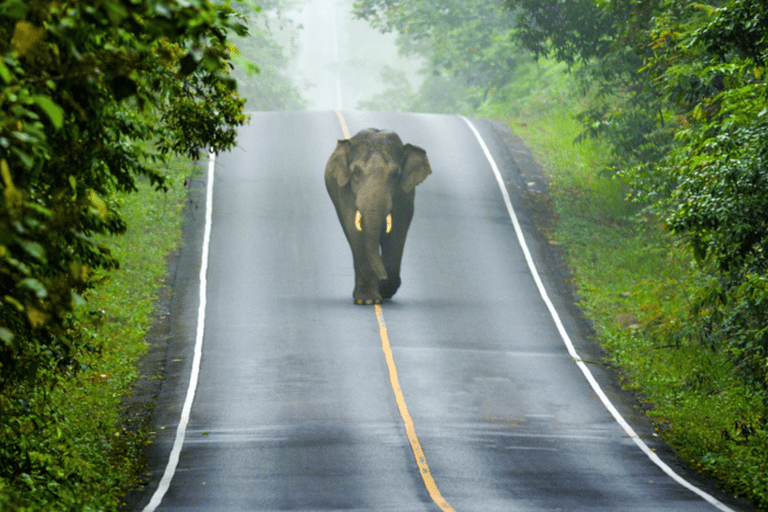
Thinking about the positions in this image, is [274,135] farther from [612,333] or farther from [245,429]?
[245,429]

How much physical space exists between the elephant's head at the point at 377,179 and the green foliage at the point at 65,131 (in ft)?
28.0

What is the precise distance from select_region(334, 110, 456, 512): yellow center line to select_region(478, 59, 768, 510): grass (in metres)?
3.79

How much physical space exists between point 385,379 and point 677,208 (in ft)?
18.9

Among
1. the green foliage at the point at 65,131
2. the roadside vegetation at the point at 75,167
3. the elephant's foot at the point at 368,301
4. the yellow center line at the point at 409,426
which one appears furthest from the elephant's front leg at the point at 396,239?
the green foliage at the point at 65,131

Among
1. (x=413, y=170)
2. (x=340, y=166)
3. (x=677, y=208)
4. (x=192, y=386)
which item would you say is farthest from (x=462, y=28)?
(x=192, y=386)

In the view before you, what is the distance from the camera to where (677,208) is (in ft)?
56.0

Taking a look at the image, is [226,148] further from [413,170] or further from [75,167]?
[413,170]

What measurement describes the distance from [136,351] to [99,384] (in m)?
2.02

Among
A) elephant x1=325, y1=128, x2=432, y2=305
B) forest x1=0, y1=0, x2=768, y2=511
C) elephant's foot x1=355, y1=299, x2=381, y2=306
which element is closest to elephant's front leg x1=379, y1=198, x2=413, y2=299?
elephant x1=325, y1=128, x2=432, y2=305

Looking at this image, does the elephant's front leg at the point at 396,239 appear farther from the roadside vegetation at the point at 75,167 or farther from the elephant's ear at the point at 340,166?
the roadside vegetation at the point at 75,167

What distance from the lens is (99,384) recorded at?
16.1 metres

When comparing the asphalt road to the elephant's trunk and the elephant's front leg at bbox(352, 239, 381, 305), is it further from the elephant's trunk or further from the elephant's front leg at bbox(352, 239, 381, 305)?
the elephant's trunk

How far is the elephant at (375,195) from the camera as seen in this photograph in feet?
61.8

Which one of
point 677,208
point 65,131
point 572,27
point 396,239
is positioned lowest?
point 396,239
